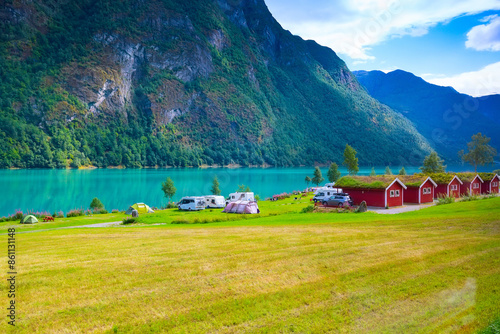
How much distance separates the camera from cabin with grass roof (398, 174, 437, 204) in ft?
155

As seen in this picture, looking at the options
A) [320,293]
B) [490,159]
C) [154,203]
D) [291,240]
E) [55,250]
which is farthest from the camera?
[490,159]

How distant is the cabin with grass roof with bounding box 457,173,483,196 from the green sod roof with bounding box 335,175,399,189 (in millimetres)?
16431

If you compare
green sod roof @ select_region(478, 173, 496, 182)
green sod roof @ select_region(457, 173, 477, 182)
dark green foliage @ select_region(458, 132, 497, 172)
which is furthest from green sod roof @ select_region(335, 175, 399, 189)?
dark green foliage @ select_region(458, 132, 497, 172)

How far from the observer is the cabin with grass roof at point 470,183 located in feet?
179

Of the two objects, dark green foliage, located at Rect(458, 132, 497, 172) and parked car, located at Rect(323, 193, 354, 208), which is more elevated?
dark green foliage, located at Rect(458, 132, 497, 172)

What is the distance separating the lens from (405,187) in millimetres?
45812

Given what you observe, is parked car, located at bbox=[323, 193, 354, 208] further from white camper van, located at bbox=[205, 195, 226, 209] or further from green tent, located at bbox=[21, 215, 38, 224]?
green tent, located at bbox=[21, 215, 38, 224]

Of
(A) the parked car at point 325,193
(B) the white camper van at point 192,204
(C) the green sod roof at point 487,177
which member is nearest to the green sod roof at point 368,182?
(A) the parked car at point 325,193

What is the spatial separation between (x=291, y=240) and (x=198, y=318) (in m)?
7.75

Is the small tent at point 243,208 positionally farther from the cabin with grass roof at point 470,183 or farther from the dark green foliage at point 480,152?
the dark green foliage at point 480,152

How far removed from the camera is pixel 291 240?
15.4 metres

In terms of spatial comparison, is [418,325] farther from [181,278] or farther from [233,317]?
[181,278]

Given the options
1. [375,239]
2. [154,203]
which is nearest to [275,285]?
[375,239]

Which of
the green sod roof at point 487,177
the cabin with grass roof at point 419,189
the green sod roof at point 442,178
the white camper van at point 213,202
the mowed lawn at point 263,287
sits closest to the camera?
the mowed lawn at point 263,287
